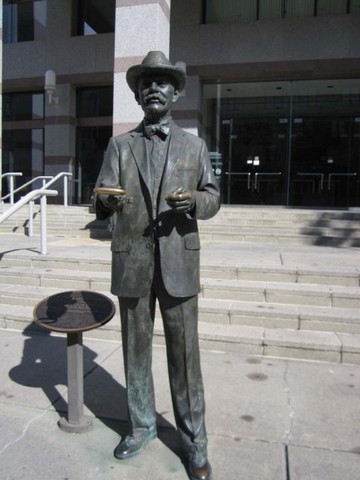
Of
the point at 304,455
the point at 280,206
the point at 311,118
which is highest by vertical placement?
the point at 311,118

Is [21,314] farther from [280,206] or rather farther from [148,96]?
[280,206]

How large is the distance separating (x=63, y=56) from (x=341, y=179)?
923 centimetres

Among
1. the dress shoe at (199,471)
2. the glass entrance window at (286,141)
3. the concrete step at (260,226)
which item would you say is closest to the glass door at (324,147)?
the glass entrance window at (286,141)

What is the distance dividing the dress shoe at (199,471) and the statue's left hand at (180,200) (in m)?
1.42

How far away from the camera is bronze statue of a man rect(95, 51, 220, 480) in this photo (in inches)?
103

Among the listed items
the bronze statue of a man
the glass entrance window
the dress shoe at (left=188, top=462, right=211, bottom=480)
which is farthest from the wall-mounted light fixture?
the dress shoe at (left=188, top=462, right=211, bottom=480)

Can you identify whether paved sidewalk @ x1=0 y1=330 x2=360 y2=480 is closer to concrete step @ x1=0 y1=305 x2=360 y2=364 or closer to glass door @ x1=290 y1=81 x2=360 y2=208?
concrete step @ x1=0 y1=305 x2=360 y2=364

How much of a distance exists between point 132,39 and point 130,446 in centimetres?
762

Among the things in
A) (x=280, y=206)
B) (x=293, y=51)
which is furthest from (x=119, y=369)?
(x=293, y=51)

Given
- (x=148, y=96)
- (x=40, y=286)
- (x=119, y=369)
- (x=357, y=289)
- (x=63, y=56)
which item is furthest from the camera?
(x=63, y=56)

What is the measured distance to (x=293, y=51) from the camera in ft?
41.3

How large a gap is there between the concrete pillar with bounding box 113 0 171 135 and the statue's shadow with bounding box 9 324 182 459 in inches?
196

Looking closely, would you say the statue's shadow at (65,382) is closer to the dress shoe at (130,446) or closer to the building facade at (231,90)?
the dress shoe at (130,446)

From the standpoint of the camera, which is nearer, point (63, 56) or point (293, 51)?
point (293, 51)
